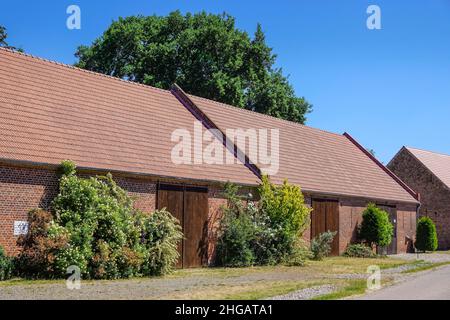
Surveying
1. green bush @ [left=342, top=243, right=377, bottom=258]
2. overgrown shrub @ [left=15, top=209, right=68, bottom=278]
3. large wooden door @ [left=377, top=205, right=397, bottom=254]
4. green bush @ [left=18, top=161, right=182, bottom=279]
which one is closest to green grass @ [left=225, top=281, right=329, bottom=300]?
green bush @ [left=18, top=161, right=182, bottom=279]

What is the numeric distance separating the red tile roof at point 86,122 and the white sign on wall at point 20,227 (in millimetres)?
1776

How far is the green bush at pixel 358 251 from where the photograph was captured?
29.5 metres

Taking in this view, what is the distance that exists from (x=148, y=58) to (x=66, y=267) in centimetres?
2751

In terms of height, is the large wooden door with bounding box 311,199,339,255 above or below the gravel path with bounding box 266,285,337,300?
above

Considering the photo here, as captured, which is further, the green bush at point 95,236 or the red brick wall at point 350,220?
the red brick wall at point 350,220

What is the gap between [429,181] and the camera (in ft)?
147

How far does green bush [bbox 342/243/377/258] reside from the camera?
29547 millimetres

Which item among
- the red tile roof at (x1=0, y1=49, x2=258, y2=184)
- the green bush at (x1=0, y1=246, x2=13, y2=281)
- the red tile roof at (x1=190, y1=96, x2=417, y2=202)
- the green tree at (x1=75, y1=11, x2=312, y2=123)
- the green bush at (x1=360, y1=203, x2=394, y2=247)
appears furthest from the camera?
the green tree at (x1=75, y1=11, x2=312, y2=123)

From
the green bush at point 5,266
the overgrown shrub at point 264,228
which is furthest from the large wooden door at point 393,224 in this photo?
the green bush at point 5,266

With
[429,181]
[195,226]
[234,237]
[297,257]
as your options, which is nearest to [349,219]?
[297,257]

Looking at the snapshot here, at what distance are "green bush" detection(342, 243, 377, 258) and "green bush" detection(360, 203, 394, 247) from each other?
94 centimetres

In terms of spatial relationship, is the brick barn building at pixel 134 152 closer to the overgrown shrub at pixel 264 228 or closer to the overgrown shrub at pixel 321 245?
the overgrown shrub at pixel 264 228

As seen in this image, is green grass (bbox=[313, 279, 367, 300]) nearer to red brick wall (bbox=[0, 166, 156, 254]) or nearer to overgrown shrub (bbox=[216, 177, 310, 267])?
overgrown shrub (bbox=[216, 177, 310, 267])
